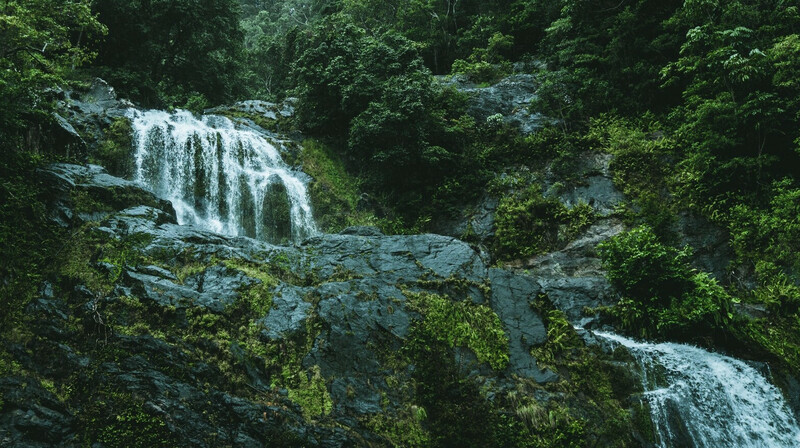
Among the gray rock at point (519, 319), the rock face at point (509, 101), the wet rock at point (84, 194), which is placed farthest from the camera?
the rock face at point (509, 101)

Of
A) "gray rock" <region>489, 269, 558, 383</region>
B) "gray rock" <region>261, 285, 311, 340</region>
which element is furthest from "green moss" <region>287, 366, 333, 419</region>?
"gray rock" <region>489, 269, 558, 383</region>

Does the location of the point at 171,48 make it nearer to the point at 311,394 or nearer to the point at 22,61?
the point at 22,61

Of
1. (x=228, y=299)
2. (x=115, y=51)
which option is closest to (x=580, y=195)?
(x=228, y=299)

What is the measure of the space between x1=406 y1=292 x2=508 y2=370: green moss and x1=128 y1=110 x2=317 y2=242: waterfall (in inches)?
294

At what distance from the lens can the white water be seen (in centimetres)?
740

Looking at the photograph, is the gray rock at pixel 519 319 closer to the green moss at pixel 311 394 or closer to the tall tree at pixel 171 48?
the green moss at pixel 311 394

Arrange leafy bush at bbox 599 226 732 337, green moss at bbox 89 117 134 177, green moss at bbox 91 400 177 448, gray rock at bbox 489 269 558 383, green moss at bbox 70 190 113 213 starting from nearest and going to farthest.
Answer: green moss at bbox 91 400 177 448, gray rock at bbox 489 269 558 383, green moss at bbox 70 190 113 213, leafy bush at bbox 599 226 732 337, green moss at bbox 89 117 134 177

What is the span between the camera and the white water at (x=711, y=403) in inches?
291

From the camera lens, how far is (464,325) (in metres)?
7.70

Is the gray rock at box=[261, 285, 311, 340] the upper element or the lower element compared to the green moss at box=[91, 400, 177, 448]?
upper

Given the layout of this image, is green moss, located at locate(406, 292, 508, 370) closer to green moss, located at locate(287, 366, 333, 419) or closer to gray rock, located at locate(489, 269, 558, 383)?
gray rock, located at locate(489, 269, 558, 383)

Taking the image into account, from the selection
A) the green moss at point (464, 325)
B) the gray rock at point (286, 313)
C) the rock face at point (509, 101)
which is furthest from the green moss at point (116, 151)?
the rock face at point (509, 101)

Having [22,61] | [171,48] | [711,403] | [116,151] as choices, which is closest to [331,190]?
[116,151]

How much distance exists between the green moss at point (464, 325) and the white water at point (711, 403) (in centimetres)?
262
